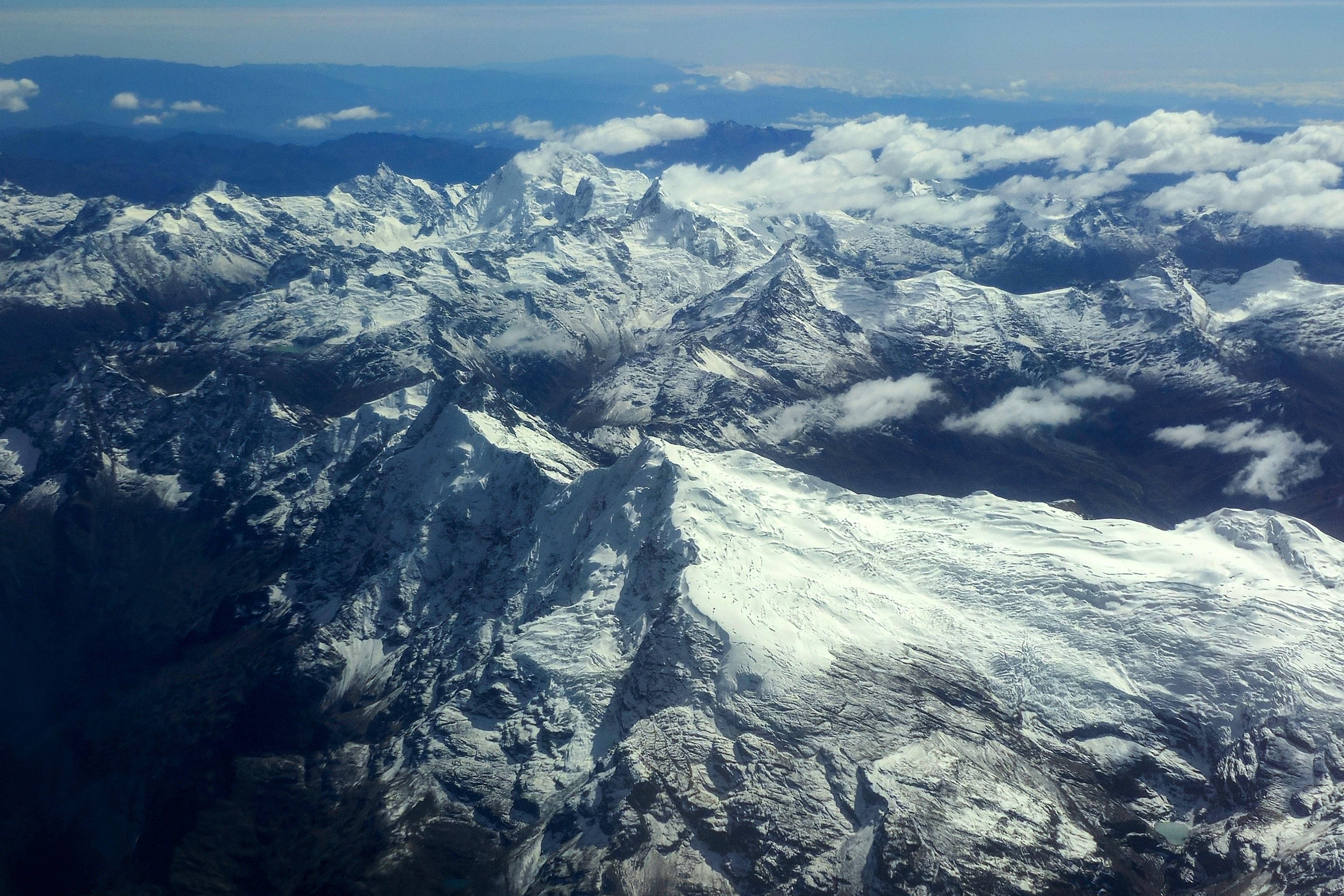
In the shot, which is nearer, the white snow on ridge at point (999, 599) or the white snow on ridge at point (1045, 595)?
the white snow on ridge at point (999, 599)

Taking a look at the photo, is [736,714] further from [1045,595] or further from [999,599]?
[1045,595]

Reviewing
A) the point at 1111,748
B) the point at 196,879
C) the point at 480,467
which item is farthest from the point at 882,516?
the point at 196,879

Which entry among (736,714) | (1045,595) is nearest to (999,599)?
(1045,595)

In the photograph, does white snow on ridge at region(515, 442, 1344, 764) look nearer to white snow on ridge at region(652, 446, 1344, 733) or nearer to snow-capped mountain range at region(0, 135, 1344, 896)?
white snow on ridge at region(652, 446, 1344, 733)

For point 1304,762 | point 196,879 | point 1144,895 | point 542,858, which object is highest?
point 1304,762

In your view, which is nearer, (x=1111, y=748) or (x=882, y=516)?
(x=1111, y=748)

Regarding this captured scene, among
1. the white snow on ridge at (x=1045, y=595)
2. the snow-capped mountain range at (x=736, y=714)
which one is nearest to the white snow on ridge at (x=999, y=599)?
the white snow on ridge at (x=1045, y=595)

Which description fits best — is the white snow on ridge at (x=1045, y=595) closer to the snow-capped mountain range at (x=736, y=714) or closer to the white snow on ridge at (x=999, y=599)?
the white snow on ridge at (x=999, y=599)

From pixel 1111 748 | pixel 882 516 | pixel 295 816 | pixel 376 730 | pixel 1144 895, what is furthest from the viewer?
pixel 882 516

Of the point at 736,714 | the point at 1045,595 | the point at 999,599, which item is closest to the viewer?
the point at 736,714

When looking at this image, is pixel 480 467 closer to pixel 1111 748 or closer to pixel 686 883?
pixel 686 883

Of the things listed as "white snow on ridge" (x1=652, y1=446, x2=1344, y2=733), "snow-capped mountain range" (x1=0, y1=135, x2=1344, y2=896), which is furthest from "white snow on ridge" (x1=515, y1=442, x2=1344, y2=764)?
"snow-capped mountain range" (x1=0, y1=135, x2=1344, y2=896)
